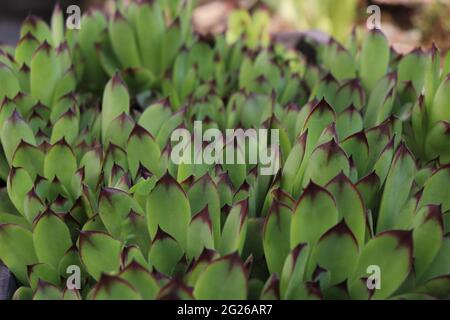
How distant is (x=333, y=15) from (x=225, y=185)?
111 inches

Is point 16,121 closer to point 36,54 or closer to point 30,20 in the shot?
point 36,54

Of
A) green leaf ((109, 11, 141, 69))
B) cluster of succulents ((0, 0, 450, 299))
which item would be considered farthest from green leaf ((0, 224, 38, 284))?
green leaf ((109, 11, 141, 69))

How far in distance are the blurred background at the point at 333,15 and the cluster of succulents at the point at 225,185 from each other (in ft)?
6.23

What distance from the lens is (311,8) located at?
12.3 ft

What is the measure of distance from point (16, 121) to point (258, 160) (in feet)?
1.52

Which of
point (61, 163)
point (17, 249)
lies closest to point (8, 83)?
point (61, 163)

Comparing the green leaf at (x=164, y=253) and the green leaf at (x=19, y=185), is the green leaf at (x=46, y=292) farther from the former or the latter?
the green leaf at (x=19, y=185)

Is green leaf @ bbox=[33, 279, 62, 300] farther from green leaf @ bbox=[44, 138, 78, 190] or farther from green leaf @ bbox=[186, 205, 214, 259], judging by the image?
green leaf @ bbox=[44, 138, 78, 190]

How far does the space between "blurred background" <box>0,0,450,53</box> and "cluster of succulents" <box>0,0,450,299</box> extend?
190 centimetres

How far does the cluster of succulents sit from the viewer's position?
0.96 metres

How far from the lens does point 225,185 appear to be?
3.67 feet

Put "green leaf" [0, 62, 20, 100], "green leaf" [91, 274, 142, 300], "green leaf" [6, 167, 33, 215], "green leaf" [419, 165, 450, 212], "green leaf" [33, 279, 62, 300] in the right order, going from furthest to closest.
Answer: "green leaf" [0, 62, 20, 100], "green leaf" [6, 167, 33, 215], "green leaf" [419, 165, 450, 212], "green leaf" [33, 279, 62, 300], "green leaf" [91, 274, 142, 300]

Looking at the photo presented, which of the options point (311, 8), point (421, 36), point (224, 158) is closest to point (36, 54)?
point (224, 158)

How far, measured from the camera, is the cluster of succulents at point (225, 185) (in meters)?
0.96
